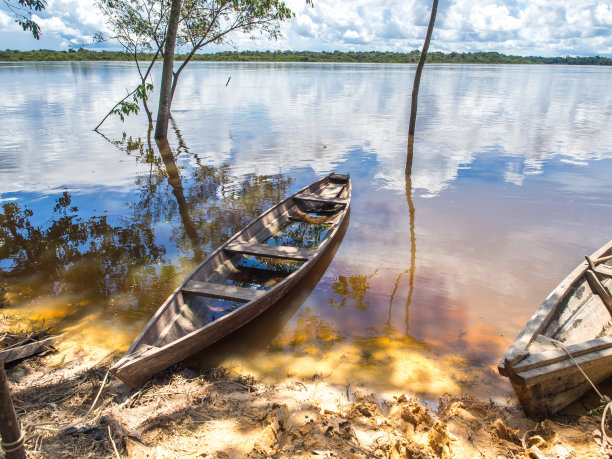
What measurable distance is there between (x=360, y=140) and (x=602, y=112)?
18052 millimetres

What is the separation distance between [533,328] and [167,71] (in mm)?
16349

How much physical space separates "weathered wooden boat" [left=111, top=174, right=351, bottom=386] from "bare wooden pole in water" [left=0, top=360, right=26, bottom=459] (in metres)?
1.46

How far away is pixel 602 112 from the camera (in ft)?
82.6

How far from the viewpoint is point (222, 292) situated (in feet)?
18.0

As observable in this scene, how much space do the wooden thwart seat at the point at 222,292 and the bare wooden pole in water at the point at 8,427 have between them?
10.1 feet

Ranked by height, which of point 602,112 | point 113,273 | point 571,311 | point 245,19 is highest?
point 245,19

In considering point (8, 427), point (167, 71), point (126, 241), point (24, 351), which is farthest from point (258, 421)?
point (167, 71)

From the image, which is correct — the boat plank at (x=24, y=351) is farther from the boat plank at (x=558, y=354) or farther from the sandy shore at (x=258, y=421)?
the boat plank at (x=558, y=354)

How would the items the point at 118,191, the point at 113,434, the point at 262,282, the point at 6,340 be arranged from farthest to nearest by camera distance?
the point at 118,191 → the point at 262,282 → the point at 6,340 → the point at 113,434

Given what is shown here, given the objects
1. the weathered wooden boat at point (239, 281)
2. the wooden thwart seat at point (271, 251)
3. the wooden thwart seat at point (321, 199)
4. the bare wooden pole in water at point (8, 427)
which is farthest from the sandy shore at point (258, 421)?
the wooden thwart seat at point (321, 199)

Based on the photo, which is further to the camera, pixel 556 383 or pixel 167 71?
pixel 167 71

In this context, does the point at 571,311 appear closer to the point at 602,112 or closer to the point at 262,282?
the point at 262,282

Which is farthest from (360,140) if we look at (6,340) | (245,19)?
(6,340)

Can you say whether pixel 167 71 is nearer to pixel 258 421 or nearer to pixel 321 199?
pixel 321 199
